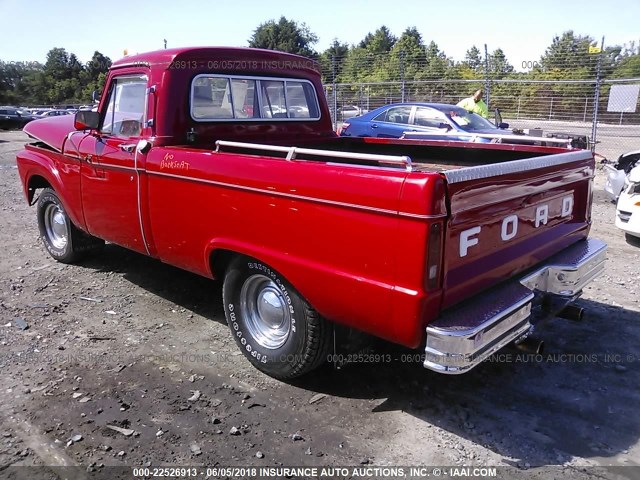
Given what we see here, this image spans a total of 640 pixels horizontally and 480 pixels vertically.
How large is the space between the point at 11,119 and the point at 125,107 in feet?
95.2

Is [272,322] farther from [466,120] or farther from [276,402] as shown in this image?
[466,120]

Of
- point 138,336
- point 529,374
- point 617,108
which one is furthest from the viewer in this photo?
point 617,108

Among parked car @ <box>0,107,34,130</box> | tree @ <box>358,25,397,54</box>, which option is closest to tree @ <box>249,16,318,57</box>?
tree @ <box>358,25,397,54</box>

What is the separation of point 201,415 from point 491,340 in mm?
1672

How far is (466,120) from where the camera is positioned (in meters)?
9.82

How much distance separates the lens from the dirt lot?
2.75 meters

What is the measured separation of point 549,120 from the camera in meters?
21.3

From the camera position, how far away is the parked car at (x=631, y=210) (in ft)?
19.8

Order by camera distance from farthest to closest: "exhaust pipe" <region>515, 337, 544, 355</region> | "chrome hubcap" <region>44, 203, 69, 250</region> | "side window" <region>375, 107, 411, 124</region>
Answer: "side window" <region>375, 107, 411, 124</region>
"chrome hubcap" <region>44, 203, 69, 250</region>
"exhaust pipe" <region>515, 337, 544, 355</region>

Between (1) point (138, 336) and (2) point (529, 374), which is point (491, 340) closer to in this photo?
(2) point (529, 374)

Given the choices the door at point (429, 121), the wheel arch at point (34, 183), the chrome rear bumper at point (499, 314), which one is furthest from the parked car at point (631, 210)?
the wheel arch at point (34, 183)

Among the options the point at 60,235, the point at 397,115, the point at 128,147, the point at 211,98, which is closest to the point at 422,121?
the point at 397,115

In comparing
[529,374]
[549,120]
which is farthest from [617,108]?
[529,374]

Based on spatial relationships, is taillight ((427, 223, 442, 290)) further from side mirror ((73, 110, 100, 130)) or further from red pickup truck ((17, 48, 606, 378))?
side mirror ((73, 110, 100, 130))
